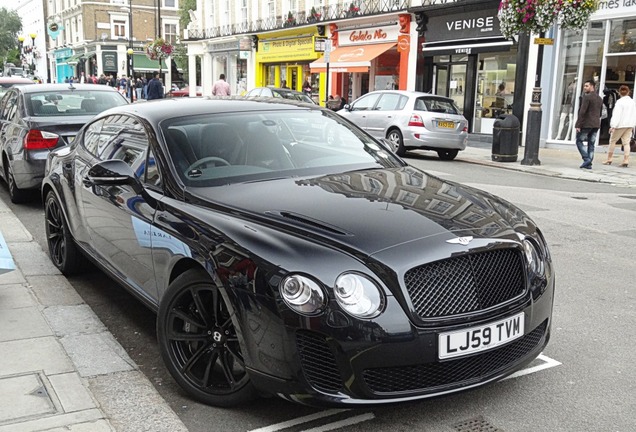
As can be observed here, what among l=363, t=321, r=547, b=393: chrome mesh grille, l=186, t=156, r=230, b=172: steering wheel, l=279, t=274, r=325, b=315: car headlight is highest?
l=186, t=156, r=230, b=172: steering wheel

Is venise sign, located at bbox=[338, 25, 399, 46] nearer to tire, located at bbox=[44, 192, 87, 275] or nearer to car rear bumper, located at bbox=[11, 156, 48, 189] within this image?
car rear bumper, located at bbox=[11, 156, 48, 189]

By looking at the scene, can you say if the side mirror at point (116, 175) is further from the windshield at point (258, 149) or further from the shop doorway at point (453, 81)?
the shop doorway at point (453, 81)

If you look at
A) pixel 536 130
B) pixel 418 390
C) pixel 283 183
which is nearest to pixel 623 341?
pixel 418 390

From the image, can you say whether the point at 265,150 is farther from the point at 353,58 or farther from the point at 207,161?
the point at 353,58

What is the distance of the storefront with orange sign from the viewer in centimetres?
2558

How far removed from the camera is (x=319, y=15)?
98.4ft

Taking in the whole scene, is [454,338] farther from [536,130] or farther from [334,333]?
[536,130]

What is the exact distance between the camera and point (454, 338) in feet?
9.38

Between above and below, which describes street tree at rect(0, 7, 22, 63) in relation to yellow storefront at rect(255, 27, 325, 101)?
above

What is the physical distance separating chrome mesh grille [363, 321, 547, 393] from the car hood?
21.6 inches

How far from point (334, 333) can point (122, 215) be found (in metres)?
2.10

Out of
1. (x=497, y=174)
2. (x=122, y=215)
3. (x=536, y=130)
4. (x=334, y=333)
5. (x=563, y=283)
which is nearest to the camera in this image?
(x=334, y=333)

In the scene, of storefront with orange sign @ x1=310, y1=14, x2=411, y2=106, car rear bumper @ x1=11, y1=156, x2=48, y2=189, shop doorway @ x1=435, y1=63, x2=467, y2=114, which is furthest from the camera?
storefront with orange sign @ x1=310, y1=14, x2=411, y2=106

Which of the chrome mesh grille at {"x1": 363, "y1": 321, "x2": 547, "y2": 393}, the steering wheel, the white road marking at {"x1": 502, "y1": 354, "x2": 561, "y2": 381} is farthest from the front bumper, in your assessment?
the steering wheel
